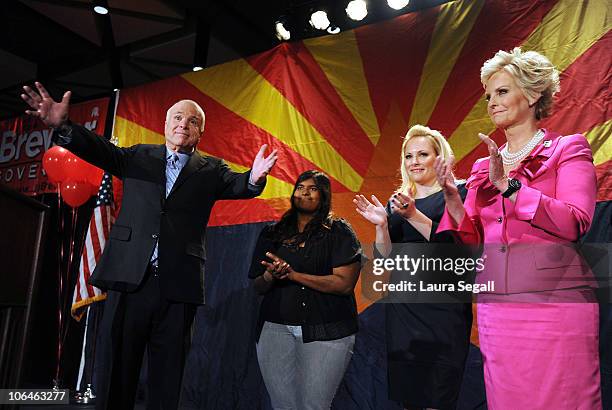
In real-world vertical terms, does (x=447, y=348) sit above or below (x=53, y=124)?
below

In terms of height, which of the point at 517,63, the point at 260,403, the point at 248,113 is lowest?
the point at 260,403

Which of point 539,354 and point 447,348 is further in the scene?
point 447,348

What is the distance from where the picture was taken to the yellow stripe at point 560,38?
2.90 m

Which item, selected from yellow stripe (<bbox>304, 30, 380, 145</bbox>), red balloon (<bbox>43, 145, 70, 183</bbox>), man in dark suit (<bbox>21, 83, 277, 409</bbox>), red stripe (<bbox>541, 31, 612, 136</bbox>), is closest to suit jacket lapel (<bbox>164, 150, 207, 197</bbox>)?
man in dark suit (<bbox>21, 83, 277, 409</bbox>)

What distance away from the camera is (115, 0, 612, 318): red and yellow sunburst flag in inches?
114

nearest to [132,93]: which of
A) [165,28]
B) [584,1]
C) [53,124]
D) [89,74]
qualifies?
[165,28]

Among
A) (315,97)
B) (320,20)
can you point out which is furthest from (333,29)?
(315,97)

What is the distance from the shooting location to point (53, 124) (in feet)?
6.57

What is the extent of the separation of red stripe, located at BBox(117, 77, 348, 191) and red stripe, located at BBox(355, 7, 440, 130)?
0.70 meters

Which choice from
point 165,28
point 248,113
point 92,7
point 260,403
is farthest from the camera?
point 165,28

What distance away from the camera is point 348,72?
372cm

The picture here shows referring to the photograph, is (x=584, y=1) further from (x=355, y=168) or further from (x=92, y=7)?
(x=92, y=7)

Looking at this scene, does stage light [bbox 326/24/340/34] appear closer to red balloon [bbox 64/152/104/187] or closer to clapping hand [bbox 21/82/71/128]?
red balloon [bbox 64/152/104/187]

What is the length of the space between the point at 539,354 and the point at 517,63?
0.89 metres
